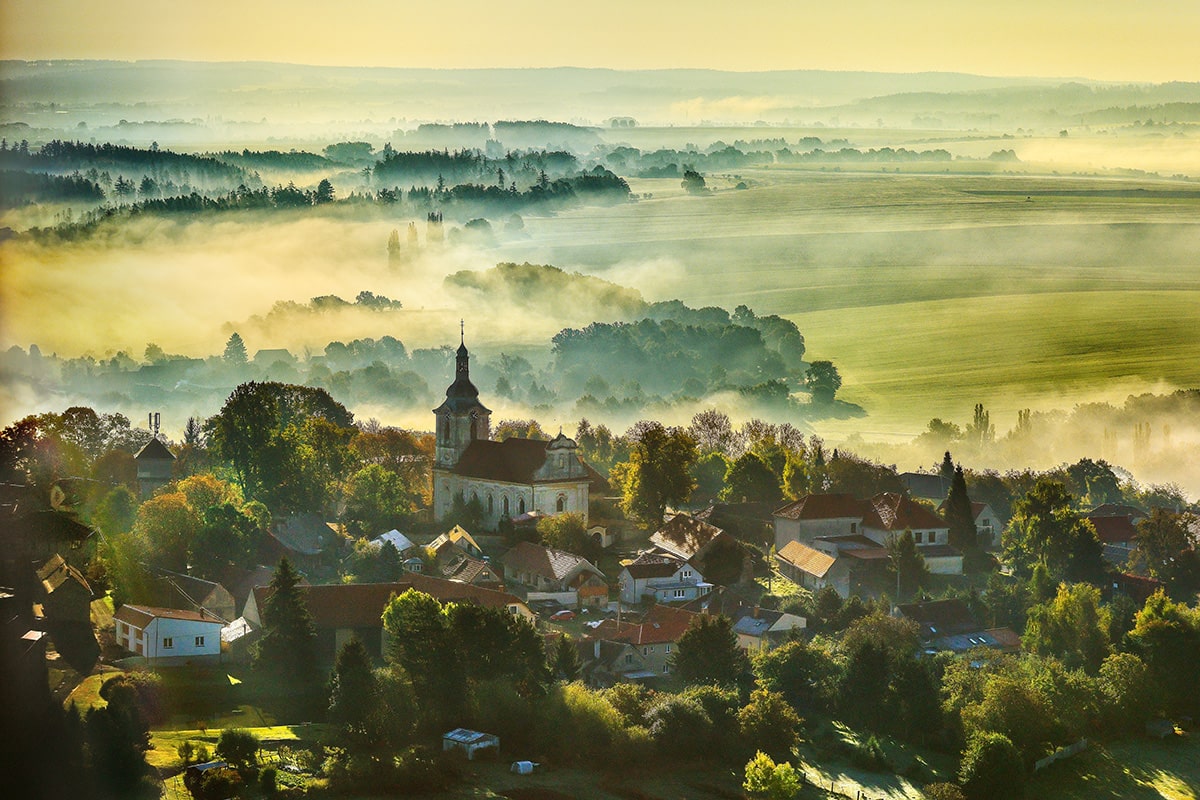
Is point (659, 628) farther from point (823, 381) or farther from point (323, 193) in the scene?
point (323, 193)

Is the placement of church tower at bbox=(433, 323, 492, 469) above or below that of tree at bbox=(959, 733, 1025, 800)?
above

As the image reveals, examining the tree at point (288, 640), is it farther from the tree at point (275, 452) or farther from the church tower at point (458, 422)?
the church tower at point (458, 422)

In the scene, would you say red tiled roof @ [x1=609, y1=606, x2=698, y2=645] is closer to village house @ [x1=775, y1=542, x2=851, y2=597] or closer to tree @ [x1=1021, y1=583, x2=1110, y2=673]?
village house @ [x1=775, y1=542, x2=851, y2=597]

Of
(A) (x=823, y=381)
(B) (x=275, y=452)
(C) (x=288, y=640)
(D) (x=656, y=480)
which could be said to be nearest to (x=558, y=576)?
(D) (x=656, y=480)

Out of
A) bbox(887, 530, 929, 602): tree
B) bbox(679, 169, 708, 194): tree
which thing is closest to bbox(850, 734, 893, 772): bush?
bbox(887, 530, 929, 602): tree

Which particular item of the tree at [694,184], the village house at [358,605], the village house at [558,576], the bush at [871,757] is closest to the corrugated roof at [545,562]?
the village house at [558,576]

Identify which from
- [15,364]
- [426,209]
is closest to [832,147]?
[426,209]
